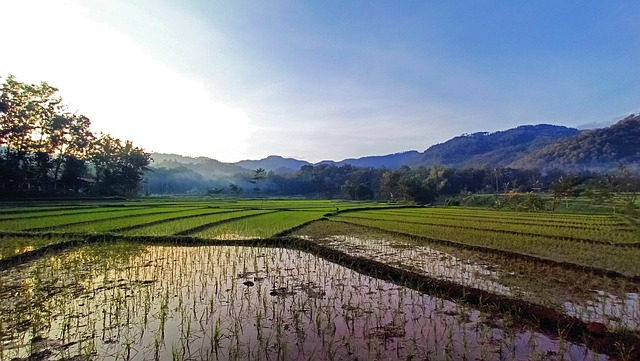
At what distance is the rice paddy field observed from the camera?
14.5 ft

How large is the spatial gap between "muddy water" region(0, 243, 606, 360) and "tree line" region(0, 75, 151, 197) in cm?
3290

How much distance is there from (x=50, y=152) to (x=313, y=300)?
1727 inches

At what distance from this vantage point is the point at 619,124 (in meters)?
86.8

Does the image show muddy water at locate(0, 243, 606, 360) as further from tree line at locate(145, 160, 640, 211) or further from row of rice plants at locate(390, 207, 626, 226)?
row of rice plants at locate(390, 207, 626, 226)

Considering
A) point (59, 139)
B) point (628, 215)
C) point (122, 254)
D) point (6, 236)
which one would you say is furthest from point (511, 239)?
point (59, 139)

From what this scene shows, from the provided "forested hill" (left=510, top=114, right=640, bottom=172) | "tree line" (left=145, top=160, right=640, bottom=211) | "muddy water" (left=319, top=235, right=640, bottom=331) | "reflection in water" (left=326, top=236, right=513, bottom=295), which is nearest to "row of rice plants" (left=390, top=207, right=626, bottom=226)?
"tree line" (left=145, top=160, right=640, bottom=211)

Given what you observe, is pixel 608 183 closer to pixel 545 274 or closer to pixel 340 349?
pixel 545 274

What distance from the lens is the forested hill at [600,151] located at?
256 feet

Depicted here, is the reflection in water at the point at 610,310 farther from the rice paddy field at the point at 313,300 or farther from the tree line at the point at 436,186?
the tree line at the point at 436,186

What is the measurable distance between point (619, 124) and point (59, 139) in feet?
375

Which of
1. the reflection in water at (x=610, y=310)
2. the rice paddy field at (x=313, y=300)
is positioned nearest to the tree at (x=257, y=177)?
the rice paddy field at (x=313, y=300)

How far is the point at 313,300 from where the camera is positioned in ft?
20.4

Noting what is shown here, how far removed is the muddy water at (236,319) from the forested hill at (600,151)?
90.0 meters

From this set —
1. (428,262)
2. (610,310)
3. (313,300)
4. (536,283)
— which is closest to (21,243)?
(313,300)
